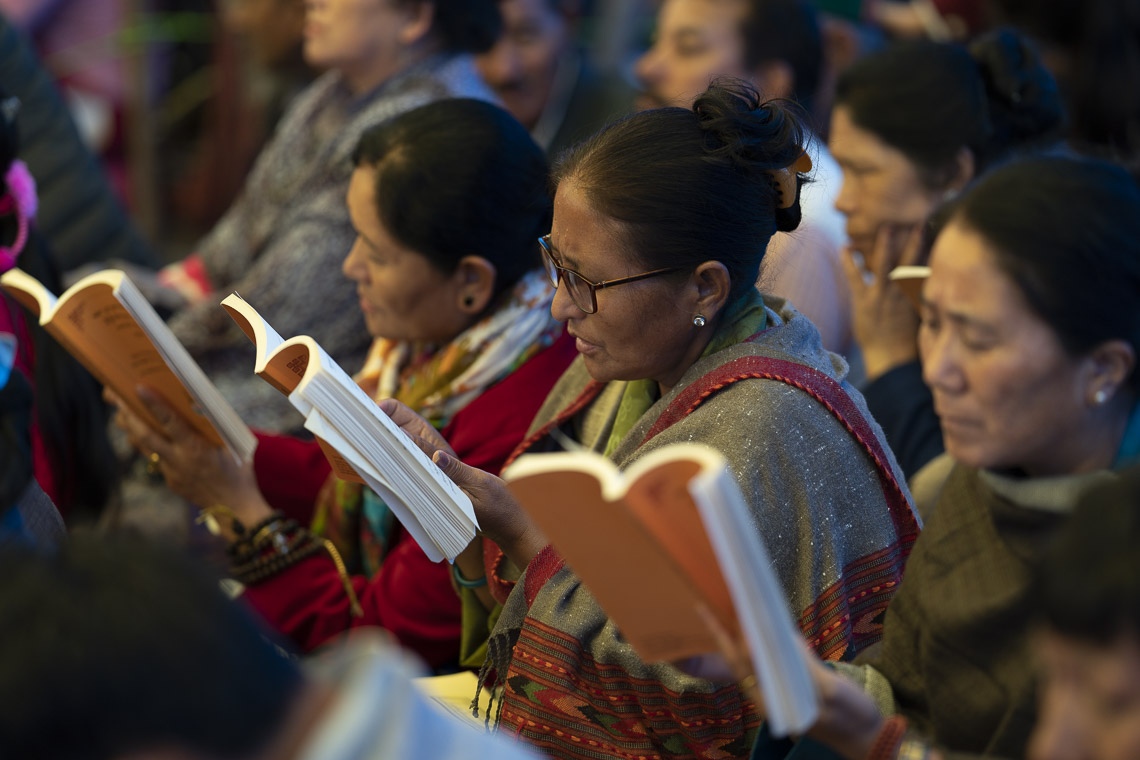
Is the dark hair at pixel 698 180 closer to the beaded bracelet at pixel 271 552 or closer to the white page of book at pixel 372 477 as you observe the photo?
the white page of book at pixel 372 477

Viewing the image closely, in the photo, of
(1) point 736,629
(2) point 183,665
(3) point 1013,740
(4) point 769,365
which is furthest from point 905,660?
(2) point 183,665

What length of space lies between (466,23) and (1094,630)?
8.40 ft

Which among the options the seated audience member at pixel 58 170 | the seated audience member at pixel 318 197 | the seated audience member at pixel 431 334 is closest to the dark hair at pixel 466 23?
the seated audience member at pixel 318 197

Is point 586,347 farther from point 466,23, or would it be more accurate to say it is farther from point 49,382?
point 466,23

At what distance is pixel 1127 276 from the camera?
4.39ft

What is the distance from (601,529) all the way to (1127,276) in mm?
595

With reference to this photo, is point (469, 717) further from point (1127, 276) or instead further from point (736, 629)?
point (1127, 276)

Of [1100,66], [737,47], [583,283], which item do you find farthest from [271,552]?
[1100,66]

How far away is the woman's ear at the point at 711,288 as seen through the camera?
73.3 inches

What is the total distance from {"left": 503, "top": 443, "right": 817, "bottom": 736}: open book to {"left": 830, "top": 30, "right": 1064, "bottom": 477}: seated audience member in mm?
1323

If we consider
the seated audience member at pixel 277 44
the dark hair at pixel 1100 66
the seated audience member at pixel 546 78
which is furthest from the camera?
the seated audience member at pixel 277 44

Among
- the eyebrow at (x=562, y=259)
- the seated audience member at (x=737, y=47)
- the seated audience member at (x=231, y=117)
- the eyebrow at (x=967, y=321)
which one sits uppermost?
the eyebrow at (x=967, y=321)

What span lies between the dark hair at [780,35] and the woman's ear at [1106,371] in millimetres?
2241

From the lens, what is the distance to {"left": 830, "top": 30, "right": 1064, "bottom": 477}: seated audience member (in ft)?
8.57
